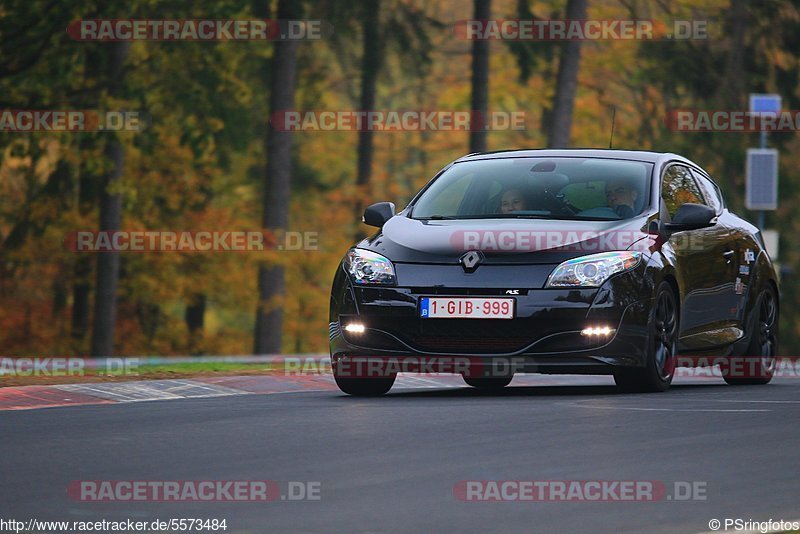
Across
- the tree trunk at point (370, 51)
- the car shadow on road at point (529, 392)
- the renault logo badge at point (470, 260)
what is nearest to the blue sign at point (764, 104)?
the car shadow on road at point (529, 392)

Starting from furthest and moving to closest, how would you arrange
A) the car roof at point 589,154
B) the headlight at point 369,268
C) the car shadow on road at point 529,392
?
1. the car roof at point 589,154
2. the car shadow on road at point 529,392
3. the headlight at point 369,268

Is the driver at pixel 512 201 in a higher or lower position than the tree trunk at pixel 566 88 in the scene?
lower

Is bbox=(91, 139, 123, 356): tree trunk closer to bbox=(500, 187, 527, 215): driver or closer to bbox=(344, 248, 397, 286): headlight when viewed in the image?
bbox=(500, 187, 527, 215): driver

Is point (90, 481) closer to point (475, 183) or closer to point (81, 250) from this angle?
point (475, 183)

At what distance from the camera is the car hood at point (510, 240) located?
470 inches

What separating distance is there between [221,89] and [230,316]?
84.6ft

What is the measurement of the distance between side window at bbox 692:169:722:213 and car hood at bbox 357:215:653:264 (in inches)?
78.9

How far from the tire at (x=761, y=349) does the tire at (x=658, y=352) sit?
197cm

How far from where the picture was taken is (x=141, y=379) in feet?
45.5

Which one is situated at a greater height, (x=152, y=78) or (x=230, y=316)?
(x=152, y=78)

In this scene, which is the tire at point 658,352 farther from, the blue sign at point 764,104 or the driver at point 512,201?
the blue sign at point 764,104

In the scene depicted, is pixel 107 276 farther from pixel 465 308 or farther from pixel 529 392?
pixel 465 308

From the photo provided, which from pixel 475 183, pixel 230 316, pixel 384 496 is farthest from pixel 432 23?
pixel 384 496

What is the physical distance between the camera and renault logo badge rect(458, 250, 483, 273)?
11.9 metres
